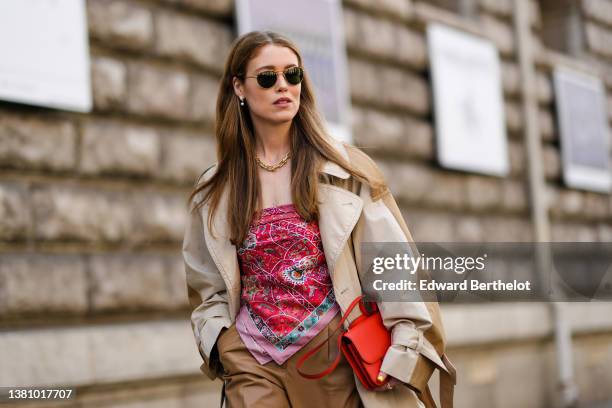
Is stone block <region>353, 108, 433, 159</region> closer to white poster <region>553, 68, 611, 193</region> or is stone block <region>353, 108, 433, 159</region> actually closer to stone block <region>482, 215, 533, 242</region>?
stone block <region>482, 215, 533, 242</region>

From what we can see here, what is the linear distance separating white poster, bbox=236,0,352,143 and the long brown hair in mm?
3422

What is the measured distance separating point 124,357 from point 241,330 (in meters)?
2.46

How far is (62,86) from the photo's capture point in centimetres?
544

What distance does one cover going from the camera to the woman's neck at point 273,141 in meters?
3.36

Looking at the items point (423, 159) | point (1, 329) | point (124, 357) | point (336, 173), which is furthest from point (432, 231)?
point (336, 173)

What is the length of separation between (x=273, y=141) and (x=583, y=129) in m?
8.20

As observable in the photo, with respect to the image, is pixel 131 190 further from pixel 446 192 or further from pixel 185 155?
pixel 446 192

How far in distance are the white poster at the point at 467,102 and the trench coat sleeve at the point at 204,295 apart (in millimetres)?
5414

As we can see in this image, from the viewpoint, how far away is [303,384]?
313cm

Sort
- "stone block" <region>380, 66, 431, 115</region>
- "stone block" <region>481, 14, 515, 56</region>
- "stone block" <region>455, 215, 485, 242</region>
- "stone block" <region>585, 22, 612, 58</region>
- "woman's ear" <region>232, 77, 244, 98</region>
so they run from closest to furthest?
"woman's ear" <region>232, 77, 244, 98</region>
"stone block" <region>380, 66, 431, 115</region>
"stone block" <region>455, 215, 485, 242</region>
"stone block" <region>481, 14, 515, 56</region>
"stone block" <region>585, 22, 612, 58</region>

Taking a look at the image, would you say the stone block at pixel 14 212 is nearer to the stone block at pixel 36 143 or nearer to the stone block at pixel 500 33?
the stone block at pixel 36 143

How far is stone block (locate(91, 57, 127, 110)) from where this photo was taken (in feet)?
18.6

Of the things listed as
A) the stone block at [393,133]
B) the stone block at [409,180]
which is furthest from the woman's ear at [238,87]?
the stone block at [409,180]

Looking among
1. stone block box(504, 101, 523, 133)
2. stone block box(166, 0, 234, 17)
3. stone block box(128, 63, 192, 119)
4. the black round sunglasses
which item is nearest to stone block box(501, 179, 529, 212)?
stone block box(504, 101, 523, 133)
